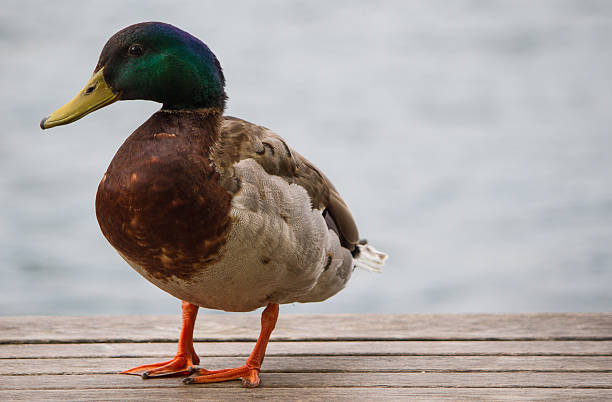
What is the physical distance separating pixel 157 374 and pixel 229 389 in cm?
25

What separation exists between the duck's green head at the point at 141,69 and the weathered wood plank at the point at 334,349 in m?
0.96

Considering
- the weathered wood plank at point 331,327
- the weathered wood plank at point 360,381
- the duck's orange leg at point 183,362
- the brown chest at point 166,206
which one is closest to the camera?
the brown chest at point 166,206

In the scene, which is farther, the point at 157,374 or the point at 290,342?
the point at 290,342

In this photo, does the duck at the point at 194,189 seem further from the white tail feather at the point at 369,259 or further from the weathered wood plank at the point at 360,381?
the white tail feather at the point at 369,259

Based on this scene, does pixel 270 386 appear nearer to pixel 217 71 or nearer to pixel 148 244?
pixel 148 244

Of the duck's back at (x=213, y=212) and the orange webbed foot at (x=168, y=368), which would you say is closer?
the duck's back at (x=213, y=212)

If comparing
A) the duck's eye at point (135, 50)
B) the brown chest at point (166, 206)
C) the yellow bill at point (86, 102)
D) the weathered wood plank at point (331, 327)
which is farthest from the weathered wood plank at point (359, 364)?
the duck's eye at point (135, 50)

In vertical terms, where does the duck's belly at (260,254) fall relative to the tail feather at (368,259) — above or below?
above

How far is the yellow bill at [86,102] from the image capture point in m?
2.19

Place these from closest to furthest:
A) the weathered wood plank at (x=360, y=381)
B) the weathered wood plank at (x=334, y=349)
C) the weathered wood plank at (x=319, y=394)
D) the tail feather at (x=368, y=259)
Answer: the weathered wood plank at (x=319, y=394)
the weathered wood plank at (x=360, y=381)
the weathered wood plank at (x=334, y=349)
the tail feather at (x=368, y=259)

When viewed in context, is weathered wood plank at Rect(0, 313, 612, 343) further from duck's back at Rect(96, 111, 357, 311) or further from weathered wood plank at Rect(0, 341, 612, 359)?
duck's back at Rect(96, 111, 357, 311)

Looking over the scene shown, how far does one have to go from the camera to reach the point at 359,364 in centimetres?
266

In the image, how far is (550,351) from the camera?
2.80 meters

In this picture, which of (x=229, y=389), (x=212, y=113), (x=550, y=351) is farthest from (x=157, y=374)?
(x=550, y=351)
